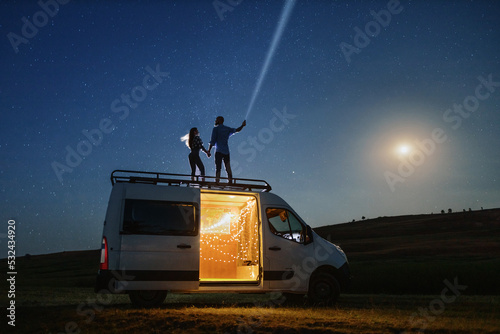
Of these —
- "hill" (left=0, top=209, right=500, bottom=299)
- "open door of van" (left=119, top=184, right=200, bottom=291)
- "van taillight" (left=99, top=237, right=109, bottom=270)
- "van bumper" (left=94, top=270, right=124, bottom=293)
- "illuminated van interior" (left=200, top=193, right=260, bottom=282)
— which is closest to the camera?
"van bumper" (left=94, top=270, right=124, bottom=293)

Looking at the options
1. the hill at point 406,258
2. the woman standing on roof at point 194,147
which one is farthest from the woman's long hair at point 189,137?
the hill at point 406,258

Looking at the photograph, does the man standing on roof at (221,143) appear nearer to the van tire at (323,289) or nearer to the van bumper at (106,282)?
the van tire at (323,289)

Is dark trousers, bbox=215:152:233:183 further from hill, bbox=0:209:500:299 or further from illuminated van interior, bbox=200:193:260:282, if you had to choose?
hill, bbox=0:209:500:299

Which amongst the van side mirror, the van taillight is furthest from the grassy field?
the van side mirror

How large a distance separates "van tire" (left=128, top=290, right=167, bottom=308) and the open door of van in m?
0.40

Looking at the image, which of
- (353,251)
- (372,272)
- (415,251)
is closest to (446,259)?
(415,251)

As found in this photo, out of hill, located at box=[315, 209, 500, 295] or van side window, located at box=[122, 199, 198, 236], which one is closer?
van side window, located at box=[122, 199, 198, 236]

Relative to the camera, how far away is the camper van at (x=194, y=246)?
953cm

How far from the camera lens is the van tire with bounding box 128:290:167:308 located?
32.3 feet

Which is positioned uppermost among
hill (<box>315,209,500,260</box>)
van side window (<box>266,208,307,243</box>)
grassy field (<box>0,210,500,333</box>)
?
hill (<box>315,209,500,260</box>)

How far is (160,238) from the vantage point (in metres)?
9.84

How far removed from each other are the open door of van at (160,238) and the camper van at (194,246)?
2cm

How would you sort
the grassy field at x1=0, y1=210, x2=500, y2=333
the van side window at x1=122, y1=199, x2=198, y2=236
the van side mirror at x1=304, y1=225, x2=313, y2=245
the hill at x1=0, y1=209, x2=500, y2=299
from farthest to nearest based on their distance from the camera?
the hill at x1=0, y1=209, x2=500, y2=299 < the van side mirror at x1=304, y1=225, x2=313, y2=245 < the van side window at x1=122, y1=199, x2=198, y2=236 < the grassy field at x1=0, y1=210, x2=500, y2=333

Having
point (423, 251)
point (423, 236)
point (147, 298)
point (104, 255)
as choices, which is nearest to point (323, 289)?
point (147, 298)
